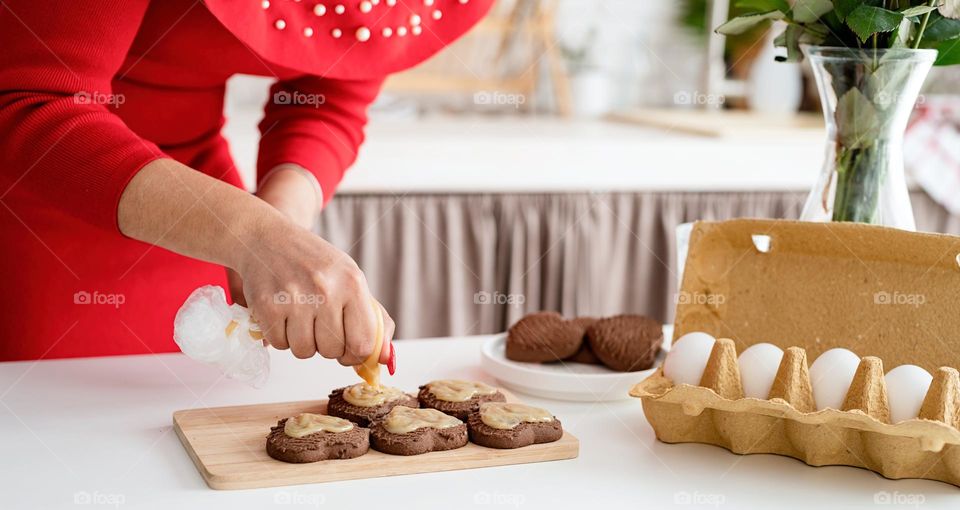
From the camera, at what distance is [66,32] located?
889 mm

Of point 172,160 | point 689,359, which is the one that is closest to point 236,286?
point 172,160

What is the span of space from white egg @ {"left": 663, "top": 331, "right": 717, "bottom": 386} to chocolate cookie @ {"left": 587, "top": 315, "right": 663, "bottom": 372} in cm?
14

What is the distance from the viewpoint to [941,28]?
946 mm

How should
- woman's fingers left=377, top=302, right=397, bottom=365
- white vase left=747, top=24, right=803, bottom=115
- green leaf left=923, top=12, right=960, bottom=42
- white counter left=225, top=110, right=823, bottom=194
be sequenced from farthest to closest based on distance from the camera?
white vase left=747, top=24, right=803, bottom=115 → white counter left=225, top=110, right=823, bottom=194 → green leaf left=923, top=12, right=960, bottom=42 → woman's fingers left=377, top=302, right=397, bottom=365

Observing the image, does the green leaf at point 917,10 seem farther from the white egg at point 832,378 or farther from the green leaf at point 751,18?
the white egg at point 832,378

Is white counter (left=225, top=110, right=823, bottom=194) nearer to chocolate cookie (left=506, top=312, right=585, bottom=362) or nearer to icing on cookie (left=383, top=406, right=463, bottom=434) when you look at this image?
chocolate cookie (left=506, top=312, right=585, bottom=362)

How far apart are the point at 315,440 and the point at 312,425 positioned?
0.02 m

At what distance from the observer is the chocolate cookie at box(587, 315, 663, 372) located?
3.39 feet

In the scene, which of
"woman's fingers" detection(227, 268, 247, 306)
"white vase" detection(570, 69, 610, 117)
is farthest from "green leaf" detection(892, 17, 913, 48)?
"white vase" detection(570, 69, 610, 117)

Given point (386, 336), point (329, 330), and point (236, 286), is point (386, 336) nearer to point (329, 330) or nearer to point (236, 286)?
point (329, 330)

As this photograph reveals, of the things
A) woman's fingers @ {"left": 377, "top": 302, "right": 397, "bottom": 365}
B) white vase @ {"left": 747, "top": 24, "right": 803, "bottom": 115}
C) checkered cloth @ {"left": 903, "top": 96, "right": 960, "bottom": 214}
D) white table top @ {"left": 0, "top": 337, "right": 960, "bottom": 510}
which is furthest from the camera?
white vase @ {"left": 747, "top": 24, "right": 803, "bottom": 115}

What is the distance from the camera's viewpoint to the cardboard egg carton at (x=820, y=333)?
0.77 metres

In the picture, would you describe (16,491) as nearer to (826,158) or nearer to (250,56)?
(250,56)

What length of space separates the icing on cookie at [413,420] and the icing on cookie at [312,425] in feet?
0.11
